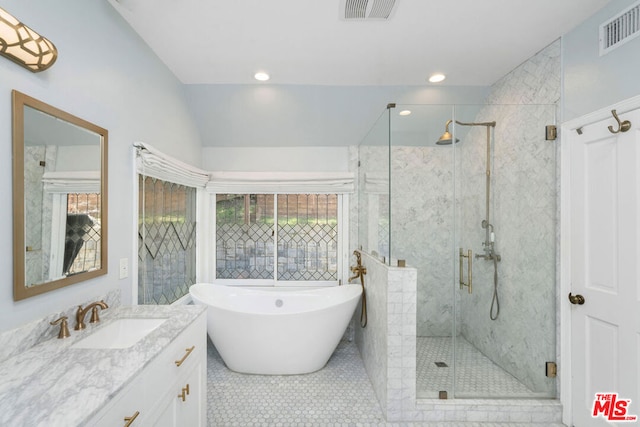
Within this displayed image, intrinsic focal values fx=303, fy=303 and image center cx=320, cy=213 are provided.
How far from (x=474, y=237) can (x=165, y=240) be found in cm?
253

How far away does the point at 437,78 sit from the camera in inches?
103

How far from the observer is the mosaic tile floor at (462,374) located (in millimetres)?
2137

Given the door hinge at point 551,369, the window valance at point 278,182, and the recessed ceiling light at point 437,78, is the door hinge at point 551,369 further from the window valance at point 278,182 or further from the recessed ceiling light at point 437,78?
the recessed ceiling light at point 437,78

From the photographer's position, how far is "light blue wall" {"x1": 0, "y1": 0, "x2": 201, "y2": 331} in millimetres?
1180

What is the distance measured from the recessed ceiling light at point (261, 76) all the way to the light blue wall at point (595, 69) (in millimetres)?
2155

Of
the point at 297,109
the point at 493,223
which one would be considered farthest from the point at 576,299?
the point at 297,109

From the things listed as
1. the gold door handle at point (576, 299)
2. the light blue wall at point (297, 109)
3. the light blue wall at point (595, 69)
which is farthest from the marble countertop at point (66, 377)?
the light blue wall at point (595, 69)

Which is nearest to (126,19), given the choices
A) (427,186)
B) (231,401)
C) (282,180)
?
(282,180)

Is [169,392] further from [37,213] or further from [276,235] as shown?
[276,235]

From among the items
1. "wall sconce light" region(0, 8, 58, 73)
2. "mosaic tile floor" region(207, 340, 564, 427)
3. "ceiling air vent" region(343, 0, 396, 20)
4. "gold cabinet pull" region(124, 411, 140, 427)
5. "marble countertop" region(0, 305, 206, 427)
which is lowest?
"mosaic tile floor" region(207, 340, 564, 427)

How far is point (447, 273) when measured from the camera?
227 cm

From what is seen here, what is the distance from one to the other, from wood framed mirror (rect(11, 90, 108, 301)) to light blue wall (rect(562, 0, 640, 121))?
2.85 m

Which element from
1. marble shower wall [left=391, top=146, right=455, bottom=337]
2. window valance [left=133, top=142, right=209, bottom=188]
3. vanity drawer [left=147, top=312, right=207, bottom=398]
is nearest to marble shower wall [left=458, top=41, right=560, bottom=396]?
marble shower wall [left=391, top=146, right=455, bottom=337]

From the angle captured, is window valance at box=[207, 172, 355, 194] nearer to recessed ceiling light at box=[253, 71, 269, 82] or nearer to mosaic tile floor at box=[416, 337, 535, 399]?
recessed ceiling light at box=[253, 71, 269, 82]
